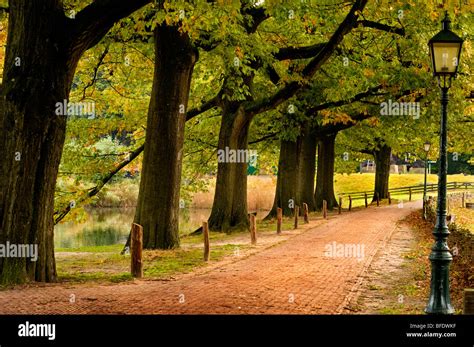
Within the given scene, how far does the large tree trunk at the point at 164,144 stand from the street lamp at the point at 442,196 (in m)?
9.59

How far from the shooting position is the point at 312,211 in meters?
40.0

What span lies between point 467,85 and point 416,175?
214ft

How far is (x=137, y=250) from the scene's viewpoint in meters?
14.1

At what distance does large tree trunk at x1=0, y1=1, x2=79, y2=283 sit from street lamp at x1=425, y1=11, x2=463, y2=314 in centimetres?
653

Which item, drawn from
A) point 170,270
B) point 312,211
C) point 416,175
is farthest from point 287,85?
point 416,175

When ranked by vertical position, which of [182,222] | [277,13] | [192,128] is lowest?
[182,222]

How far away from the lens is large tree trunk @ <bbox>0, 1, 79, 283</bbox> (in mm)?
12273

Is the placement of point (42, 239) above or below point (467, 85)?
below

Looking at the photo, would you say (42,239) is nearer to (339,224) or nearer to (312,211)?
(339,224)

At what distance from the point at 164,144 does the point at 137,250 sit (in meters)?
5.50

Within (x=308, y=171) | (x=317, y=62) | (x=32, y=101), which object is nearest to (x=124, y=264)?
(x=32, y=101)

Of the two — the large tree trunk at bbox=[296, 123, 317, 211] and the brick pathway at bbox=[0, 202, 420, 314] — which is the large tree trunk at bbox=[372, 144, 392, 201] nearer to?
the large tree trunk at bbox=[296, 123, 317, 211]

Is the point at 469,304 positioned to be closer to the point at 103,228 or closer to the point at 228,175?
the point at 228,175

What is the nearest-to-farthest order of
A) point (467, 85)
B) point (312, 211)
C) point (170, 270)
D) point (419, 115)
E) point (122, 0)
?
point (122, 0) < point (170, 270) < point (467, 85) < point (419, 115) < point (312, 211)
